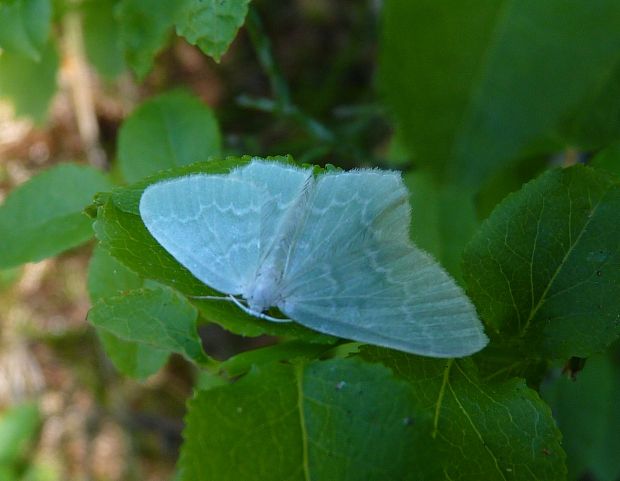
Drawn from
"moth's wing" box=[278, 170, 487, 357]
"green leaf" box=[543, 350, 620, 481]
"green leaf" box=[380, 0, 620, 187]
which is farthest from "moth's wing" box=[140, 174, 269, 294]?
"green leaf" box=[543, 350, 620, 481]

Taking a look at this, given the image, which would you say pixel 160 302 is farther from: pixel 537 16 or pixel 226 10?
pixel 537 16

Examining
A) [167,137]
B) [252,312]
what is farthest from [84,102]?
[252,312]

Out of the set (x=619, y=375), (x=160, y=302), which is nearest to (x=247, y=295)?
(x=160, y=302)

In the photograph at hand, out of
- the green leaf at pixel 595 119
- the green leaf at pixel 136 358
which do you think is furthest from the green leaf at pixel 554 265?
the green leaf at pixel 595 119

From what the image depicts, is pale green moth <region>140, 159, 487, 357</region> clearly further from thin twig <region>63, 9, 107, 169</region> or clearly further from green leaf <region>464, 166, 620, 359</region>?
thin twig <region>63, 9, 107, 169</region>

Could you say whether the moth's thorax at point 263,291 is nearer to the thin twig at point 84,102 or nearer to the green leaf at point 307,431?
the green leaf at point 307,431
